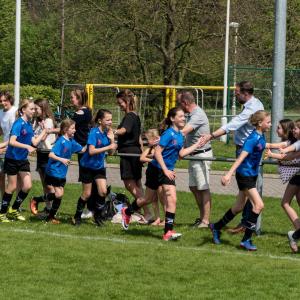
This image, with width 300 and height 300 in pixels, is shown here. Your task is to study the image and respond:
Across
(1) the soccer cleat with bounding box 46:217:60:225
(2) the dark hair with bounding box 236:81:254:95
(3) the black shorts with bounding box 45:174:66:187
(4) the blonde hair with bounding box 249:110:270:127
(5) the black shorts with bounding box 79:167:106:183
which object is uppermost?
(2) the dark hair with bounding box 236:81:254:95

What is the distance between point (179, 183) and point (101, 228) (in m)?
6.42

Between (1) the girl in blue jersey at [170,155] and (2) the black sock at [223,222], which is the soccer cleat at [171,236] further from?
(2) the black sock at [223,222]

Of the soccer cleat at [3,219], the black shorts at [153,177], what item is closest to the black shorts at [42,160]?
the soccer cleat at [3,219]

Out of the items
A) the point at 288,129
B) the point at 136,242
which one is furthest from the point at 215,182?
the point at 136,242

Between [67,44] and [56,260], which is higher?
[67,44]

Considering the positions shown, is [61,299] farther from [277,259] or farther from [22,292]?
[277,259]

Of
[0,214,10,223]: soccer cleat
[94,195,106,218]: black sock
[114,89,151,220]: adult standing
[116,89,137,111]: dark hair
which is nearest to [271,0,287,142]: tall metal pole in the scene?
[114,89,151,220]: adult standing

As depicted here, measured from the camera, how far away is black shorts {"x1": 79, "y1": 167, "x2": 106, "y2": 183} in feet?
42.8

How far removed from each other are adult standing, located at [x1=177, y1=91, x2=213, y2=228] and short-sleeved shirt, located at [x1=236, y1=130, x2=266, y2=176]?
1445mm

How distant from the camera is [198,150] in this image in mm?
12922

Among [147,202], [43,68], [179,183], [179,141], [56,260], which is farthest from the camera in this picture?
[43,68]

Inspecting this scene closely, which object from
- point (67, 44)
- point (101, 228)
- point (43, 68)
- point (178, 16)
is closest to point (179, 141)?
point (101, 228)

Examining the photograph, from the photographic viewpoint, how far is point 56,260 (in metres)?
10.3

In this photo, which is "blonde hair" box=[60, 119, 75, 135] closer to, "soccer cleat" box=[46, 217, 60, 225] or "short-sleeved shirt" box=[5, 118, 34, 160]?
"short-sleeved shirt" box=[5, 118, 34, 160]
